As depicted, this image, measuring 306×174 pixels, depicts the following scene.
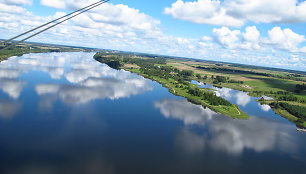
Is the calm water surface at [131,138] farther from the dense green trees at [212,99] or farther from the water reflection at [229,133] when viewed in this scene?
the dense green trees at [212,99]

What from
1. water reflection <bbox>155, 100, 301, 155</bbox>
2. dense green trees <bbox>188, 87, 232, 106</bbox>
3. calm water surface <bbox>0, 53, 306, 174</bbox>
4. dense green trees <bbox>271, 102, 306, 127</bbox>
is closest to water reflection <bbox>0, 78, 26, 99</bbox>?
calm water surface <bbox>0, 53, 306, 174</bbox>

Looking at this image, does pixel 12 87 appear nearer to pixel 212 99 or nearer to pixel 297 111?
pixel 212 99

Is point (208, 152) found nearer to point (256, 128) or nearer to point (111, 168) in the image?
point (111, 168)

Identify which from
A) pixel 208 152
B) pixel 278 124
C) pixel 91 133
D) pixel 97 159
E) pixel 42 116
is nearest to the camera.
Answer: pixel 97 159

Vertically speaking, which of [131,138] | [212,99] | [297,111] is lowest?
[131,138]

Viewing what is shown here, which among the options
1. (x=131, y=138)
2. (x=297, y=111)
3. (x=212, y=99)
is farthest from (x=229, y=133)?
(x=297, y=111)

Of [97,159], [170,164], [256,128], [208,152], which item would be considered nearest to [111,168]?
[97,159]

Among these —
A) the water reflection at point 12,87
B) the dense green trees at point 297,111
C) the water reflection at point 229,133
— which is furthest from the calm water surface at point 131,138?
the dense green trees at point 297,111
